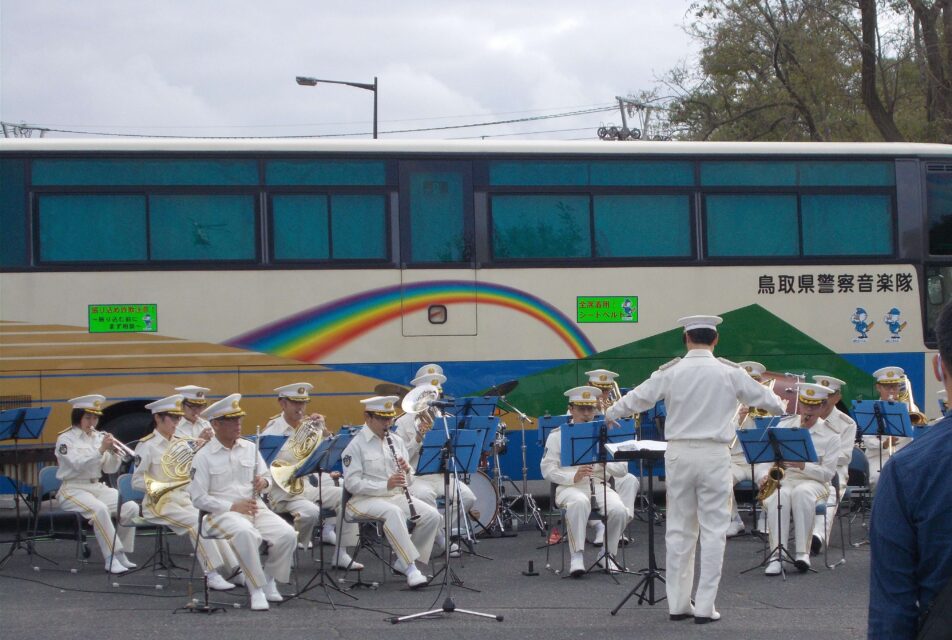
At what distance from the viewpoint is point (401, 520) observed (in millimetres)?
9500

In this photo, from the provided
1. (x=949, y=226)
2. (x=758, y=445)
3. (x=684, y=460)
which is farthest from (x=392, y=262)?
(x=949, y=226)

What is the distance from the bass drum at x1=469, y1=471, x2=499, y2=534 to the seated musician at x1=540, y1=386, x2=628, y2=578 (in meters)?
1.18

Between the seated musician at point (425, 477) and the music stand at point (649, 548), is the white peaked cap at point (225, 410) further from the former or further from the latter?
the music stand at point (649, 548)

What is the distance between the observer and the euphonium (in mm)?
9711

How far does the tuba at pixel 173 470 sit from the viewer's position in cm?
954

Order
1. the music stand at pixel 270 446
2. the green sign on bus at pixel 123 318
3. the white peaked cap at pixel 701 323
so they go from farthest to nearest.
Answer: the green sign on bus at pixel 123 318, the music stand at pixel 270 446, the white peaked cap at pixel 701 323

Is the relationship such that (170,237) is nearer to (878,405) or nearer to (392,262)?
(392,262)

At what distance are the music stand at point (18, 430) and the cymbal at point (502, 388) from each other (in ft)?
14.9

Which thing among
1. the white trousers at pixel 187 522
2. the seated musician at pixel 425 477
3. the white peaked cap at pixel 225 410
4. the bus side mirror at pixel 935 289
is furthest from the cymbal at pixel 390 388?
the bus side mirror at pixel 935 289

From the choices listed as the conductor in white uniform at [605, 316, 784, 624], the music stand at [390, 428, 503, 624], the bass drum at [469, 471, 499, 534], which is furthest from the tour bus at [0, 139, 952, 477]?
the conductor in white uniform at [605, 316, 784, 624]

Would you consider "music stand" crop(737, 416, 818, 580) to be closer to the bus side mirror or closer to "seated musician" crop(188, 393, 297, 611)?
"seated musician" crop(188, 393, 297, 611)

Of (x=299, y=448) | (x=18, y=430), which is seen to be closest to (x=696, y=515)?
(x=299, y=448)

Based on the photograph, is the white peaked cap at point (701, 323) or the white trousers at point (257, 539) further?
the white trousers at point (257, 539)

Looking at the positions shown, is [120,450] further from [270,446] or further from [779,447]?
[779,447]
